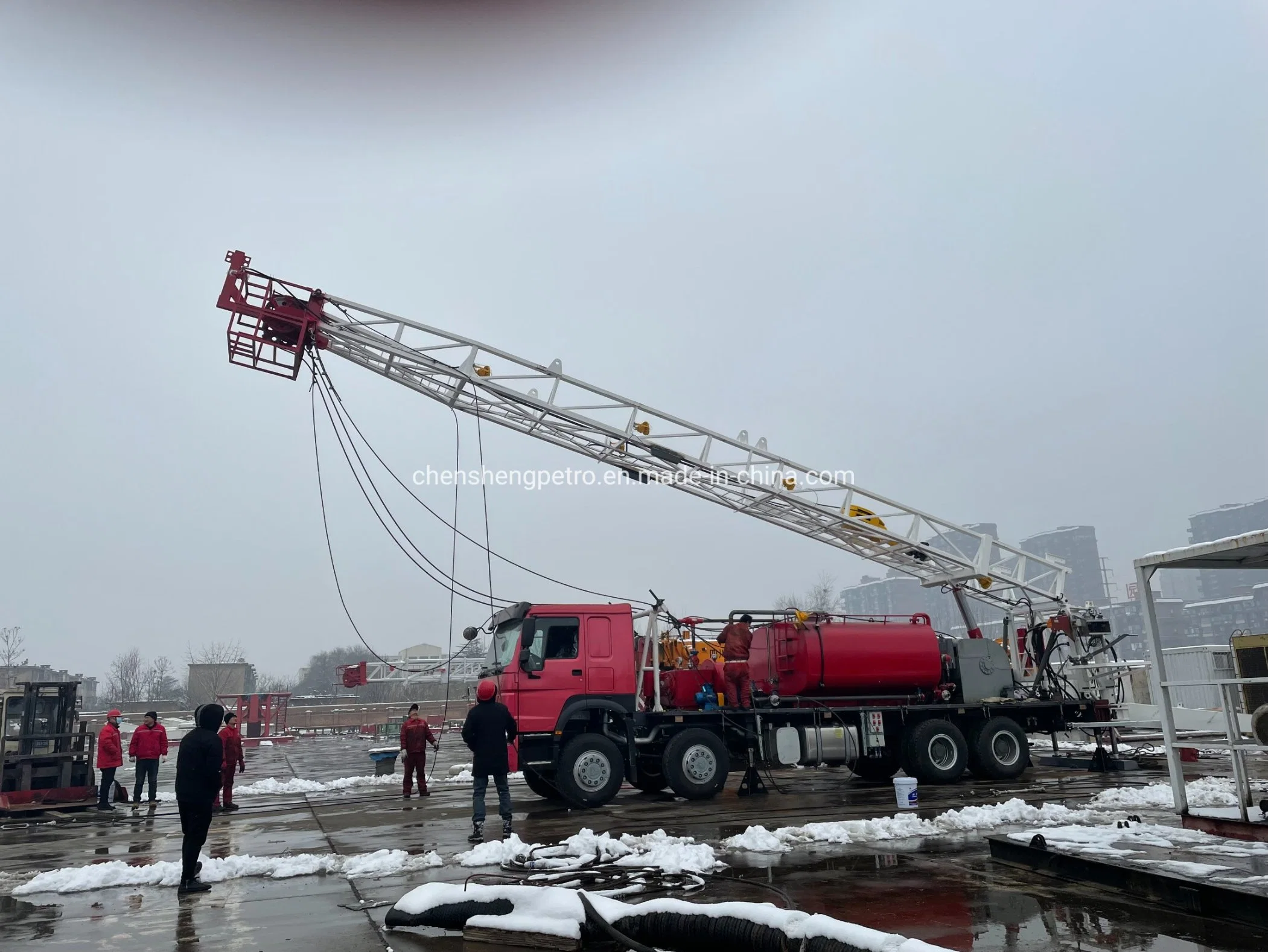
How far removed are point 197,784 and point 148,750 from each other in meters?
8.17

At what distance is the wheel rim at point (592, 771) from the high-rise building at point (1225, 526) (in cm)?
16722

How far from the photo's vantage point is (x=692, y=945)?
16.6 ft

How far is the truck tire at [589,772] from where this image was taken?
12.0m

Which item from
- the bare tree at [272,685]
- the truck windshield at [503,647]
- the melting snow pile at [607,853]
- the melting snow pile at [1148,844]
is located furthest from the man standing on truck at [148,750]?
the bare tree at [272,685]

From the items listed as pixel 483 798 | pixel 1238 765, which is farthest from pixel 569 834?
pixel 1238 765

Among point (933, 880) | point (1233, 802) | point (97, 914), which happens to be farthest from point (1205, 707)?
point (97, 914)

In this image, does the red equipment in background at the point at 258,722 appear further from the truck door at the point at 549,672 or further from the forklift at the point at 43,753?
the truck door at the point at 549,672

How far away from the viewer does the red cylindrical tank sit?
537 inches

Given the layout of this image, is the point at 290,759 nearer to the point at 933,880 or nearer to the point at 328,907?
the point at 328,907

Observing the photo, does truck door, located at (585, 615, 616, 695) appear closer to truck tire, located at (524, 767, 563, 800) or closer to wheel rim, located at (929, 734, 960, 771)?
truck tire, located at (524, 767, 563, 800)

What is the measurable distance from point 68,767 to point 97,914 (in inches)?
398

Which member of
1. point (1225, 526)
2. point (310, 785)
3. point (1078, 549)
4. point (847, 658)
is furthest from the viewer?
point (1078, 549)

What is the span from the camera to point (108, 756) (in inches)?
579

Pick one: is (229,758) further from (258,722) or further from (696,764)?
(258,722)
